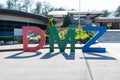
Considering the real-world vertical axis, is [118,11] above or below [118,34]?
above

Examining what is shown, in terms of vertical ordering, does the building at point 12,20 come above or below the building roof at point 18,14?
below

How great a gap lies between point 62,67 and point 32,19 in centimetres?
3011

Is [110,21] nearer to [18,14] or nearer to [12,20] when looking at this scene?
[18,14]

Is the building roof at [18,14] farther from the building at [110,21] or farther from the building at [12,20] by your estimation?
the building at [110,21]

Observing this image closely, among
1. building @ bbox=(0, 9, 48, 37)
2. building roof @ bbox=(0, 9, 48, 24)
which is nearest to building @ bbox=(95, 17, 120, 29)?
building roof @ bbox=(0, 9, 48, 24)

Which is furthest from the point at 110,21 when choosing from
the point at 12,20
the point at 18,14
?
the point at 12,20

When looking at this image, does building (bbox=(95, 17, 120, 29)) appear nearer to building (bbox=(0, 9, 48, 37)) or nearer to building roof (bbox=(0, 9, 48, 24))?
building roof (bbox=(0, 9, 48, 24))

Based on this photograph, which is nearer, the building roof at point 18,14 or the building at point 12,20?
the building roof at point 18,14

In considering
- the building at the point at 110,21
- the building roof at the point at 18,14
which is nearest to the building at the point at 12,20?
the building roof at the point at 18,14

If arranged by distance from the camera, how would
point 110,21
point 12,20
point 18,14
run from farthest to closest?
point 110,21 → point 18,14 → point 12,20

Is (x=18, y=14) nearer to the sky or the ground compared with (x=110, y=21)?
nearer to the ground

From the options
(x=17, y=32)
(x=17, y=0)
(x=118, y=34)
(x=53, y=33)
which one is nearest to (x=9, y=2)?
(x=17, y=0)

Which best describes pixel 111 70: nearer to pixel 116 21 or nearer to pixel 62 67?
pixel 62 67

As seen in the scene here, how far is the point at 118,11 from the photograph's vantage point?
5217 inches
